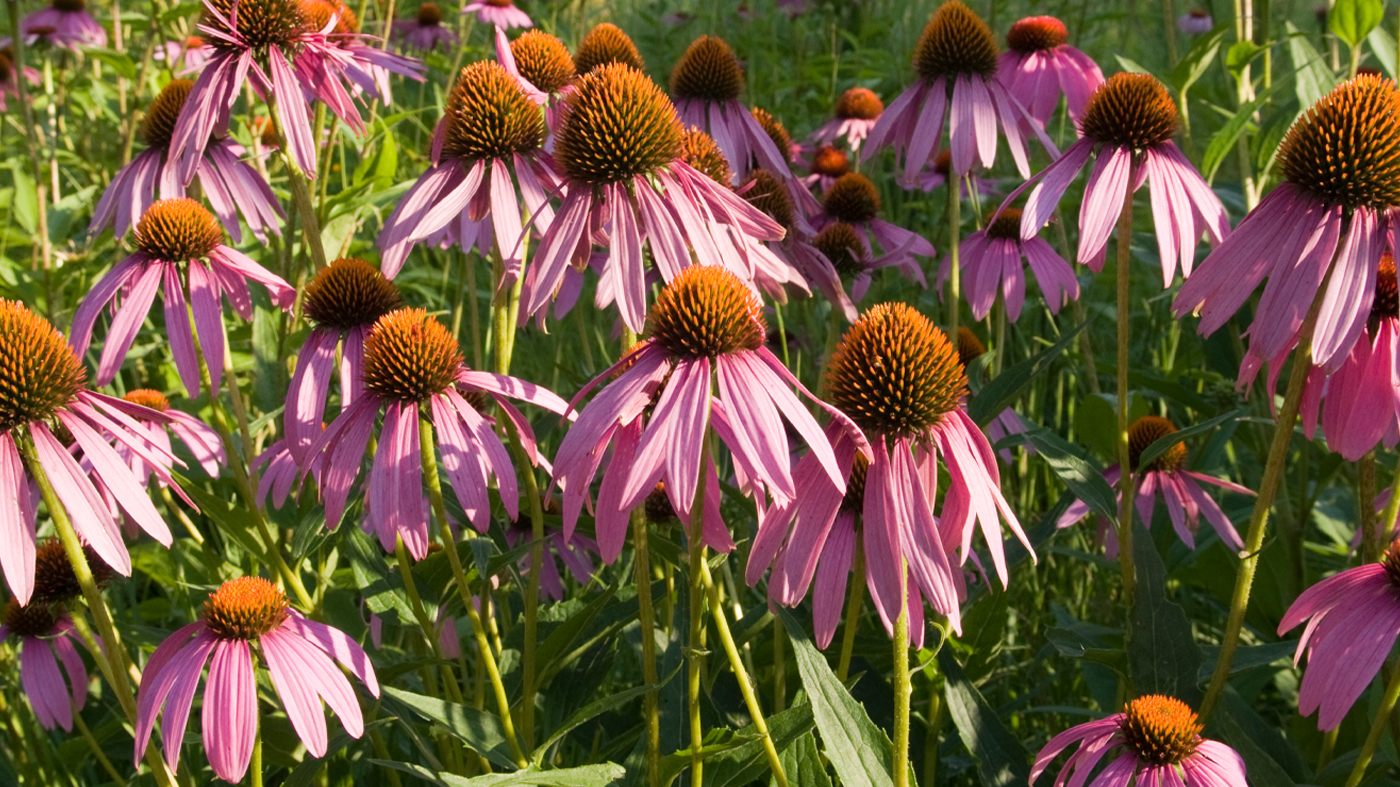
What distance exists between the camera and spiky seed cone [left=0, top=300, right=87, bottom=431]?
1170mm

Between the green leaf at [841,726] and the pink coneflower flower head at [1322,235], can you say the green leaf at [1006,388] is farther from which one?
the green leaf at [841,726]

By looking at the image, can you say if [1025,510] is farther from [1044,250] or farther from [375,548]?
[375,548]

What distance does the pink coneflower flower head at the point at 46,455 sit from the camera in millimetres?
1136

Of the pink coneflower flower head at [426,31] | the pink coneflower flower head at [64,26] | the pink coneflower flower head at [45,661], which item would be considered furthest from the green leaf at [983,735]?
the pink coneflower flower head at [426,31]

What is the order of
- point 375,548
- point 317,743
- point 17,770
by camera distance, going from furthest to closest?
point 17,770 < point 375,548 < point 317,743

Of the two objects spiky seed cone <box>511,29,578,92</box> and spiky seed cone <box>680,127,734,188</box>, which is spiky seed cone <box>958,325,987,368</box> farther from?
spiky seed cone <box>511,29,578,92</box>

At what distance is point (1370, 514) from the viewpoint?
146 cm

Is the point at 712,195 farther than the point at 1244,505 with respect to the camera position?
No

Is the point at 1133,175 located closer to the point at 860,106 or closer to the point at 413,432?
the point at 413,432

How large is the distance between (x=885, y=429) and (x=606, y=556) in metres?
0.30

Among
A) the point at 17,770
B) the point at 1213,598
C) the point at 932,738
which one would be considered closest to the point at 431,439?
the point at 932,738

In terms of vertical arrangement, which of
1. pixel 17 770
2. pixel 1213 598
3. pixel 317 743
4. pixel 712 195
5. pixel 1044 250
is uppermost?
pixel 712 195

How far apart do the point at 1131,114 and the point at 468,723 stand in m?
1.18

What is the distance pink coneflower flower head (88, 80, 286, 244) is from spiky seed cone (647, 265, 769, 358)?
1.12 meters
